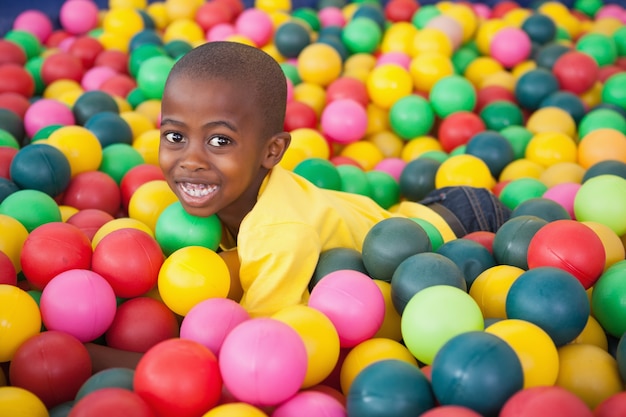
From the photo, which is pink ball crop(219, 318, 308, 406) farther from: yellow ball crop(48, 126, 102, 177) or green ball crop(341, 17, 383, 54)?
green ball crop(341, 17, 383, 54)

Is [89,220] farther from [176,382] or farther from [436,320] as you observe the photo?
[436,320]

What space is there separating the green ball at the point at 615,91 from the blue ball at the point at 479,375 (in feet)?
6.66

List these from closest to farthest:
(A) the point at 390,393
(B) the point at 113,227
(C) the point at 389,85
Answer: (A) the point at 390,393
(B) the point at 113,227
(C) the point at 389,85

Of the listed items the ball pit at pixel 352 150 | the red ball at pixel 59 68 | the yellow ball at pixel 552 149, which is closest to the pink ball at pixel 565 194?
the ball pit at pixel 352 150

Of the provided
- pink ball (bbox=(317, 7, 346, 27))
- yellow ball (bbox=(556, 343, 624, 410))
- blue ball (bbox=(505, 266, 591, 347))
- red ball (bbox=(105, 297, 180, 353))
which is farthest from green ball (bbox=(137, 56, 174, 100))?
yellow ball (bbox=(556, 343, 624, 410))

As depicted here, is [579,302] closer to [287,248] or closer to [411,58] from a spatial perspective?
[287,248]

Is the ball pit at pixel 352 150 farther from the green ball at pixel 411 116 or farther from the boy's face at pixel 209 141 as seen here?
the boy's face at pixel 209 141

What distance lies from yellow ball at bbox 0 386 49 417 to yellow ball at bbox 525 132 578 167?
1.88 metres

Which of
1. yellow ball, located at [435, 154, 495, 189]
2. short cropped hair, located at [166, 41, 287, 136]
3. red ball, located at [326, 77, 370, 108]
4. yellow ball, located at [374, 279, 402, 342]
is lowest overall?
yellow ball, located at [374, 279, 402, 342]

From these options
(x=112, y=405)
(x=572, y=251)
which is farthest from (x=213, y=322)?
(x=572, y=251)

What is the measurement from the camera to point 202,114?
163 cm

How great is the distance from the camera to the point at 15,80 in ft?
9.53

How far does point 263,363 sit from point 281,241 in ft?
1.51

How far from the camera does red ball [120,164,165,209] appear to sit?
2.23 meters
